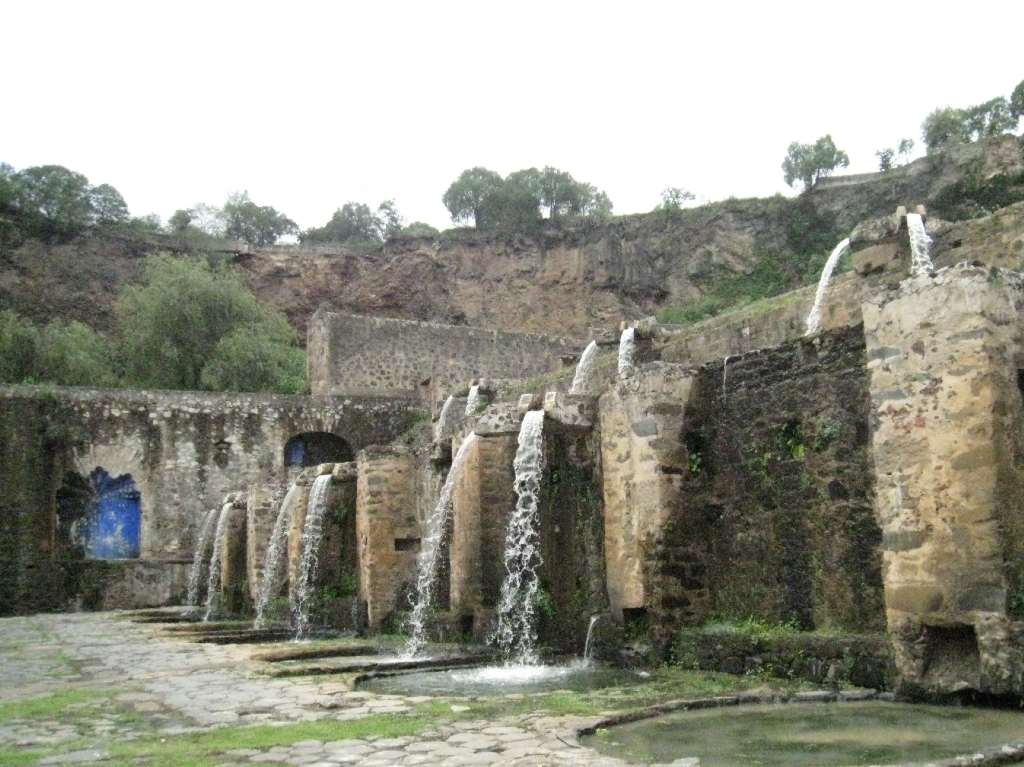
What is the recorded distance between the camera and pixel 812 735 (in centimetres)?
494

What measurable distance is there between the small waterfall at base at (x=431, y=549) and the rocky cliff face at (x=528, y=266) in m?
30.8

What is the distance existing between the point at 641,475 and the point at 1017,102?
35317 mm

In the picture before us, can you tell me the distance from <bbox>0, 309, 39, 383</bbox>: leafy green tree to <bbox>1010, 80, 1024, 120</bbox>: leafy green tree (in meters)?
33.6

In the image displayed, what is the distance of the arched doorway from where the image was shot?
2292 centimetres

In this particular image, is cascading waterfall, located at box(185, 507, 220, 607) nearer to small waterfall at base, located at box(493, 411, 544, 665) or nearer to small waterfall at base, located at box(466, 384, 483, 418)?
small waterfall at base, located at box(466, 384, 483, 418)

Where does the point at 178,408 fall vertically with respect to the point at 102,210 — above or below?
below

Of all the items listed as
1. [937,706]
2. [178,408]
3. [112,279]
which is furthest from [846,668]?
[112,279]

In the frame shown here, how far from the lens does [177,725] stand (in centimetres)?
594

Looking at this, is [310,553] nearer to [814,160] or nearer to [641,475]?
[641,475]

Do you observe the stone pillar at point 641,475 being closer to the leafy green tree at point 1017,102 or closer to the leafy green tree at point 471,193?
the leafy green tree at point 1017,102

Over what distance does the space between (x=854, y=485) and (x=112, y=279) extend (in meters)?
40.8

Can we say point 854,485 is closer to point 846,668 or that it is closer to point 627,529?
point 846,668

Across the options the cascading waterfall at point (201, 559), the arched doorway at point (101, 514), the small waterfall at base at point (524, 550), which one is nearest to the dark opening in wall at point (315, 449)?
the cascading waterfall at point (201, 559)

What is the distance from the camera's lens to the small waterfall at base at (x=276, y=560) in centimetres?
1550
